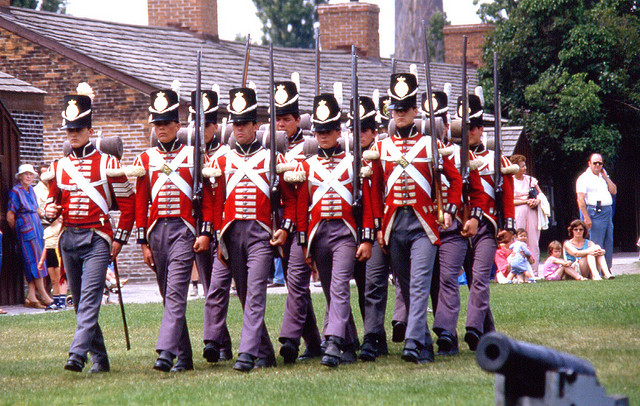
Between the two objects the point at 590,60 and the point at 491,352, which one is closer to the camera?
the point at 491,352

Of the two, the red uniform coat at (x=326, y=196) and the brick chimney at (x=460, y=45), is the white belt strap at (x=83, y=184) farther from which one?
the brick chimney at (x=460, y=45)

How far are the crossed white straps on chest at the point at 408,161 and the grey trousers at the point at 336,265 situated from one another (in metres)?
0.57

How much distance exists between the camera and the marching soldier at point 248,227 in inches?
379

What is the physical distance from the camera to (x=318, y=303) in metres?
15.7

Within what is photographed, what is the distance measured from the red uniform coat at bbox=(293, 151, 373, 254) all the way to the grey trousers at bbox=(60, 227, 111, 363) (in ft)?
5.34

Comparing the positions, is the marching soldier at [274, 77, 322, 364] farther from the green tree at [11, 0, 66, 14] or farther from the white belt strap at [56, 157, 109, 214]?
the green tree at [11, 0, 66, 14]

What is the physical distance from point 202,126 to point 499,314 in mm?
4468

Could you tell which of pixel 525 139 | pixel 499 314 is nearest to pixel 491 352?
pixel 499 314

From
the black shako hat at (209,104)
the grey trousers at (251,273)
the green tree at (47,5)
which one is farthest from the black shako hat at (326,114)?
the green tree at (47,5)

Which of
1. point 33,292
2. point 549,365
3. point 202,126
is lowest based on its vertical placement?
point 33,292

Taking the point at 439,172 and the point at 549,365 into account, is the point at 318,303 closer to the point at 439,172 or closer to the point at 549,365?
the point at 439,172

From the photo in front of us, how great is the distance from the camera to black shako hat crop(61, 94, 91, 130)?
10.0 metres

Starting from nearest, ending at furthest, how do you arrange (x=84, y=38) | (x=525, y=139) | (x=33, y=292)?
(x=33, y=292)
(x=84, y=38)
(x=525, y=139)

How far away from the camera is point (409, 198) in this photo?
32.4ft
